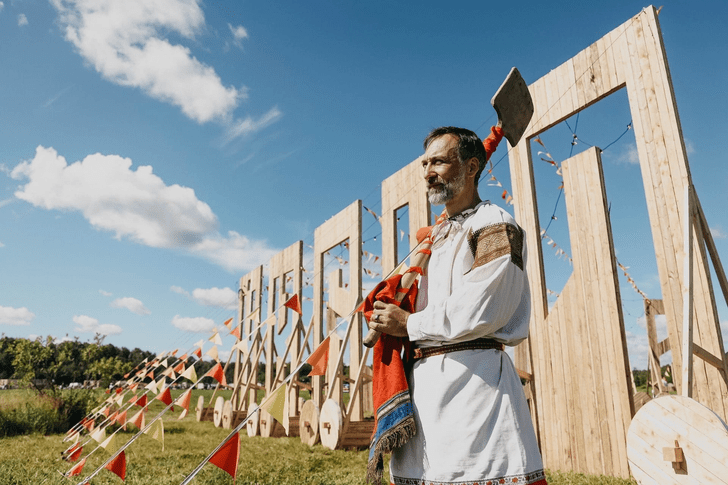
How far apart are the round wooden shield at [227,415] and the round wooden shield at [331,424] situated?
12.4ft

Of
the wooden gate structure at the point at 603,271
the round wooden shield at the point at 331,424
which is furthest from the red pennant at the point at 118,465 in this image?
the wooden gate structure at the point at 603,271

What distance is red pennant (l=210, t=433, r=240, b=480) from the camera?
7.97 ft

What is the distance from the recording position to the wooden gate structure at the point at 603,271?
3.53m

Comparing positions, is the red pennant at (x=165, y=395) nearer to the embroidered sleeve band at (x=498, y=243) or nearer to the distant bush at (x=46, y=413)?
the embroidered sleeve band at (x=498, y=243)

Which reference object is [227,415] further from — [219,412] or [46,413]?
[46,413]

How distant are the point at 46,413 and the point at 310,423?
21.4 feet

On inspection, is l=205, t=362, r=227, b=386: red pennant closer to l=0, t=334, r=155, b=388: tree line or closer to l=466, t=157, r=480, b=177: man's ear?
l=466, t=157, r=480, b=177: man's ear

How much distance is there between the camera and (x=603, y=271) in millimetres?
4336

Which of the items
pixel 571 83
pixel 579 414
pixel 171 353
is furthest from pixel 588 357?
pixel 171 353

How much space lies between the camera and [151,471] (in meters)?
5.22

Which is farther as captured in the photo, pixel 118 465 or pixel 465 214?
pixel 118 465

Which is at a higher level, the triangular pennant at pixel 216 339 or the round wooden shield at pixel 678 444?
the triangular pennant at pixel 216 339

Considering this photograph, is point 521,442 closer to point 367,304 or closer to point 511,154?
point 367,304

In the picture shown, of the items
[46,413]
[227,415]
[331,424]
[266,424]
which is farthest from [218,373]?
[46,413]
